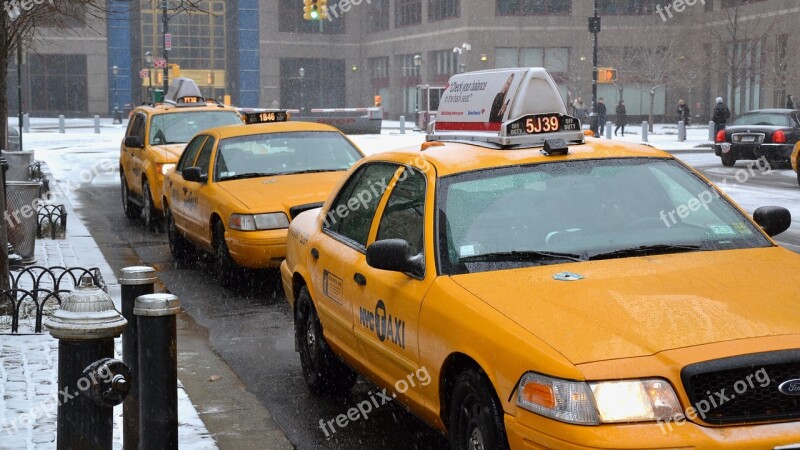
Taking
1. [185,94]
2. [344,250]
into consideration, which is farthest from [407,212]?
[185,94]

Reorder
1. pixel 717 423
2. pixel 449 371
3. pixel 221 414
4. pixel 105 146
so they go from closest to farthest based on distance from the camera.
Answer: pixel 717 423 < pixel 449 371 < pixel 221 414 < pixel 105 146

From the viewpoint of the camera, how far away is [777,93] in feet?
170

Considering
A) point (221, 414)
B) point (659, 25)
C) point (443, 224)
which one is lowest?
point (221, 414)

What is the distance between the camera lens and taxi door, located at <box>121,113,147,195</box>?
15.8 metres

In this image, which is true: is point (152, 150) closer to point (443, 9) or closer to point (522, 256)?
point (522, 256)

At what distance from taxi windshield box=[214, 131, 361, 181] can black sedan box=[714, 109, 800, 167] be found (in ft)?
56.0

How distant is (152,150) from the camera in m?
15.2

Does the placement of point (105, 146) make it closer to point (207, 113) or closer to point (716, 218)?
point (207, 113)

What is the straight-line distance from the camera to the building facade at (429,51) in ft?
181

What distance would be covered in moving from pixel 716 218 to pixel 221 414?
303cm

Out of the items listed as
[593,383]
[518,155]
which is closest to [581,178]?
Answer: [518,155]

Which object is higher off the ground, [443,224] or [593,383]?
[443,224]

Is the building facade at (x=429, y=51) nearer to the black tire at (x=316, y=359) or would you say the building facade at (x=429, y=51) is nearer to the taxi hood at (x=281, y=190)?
the taxi hood at (x=281, y=190)

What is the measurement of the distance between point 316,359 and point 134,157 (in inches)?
413
